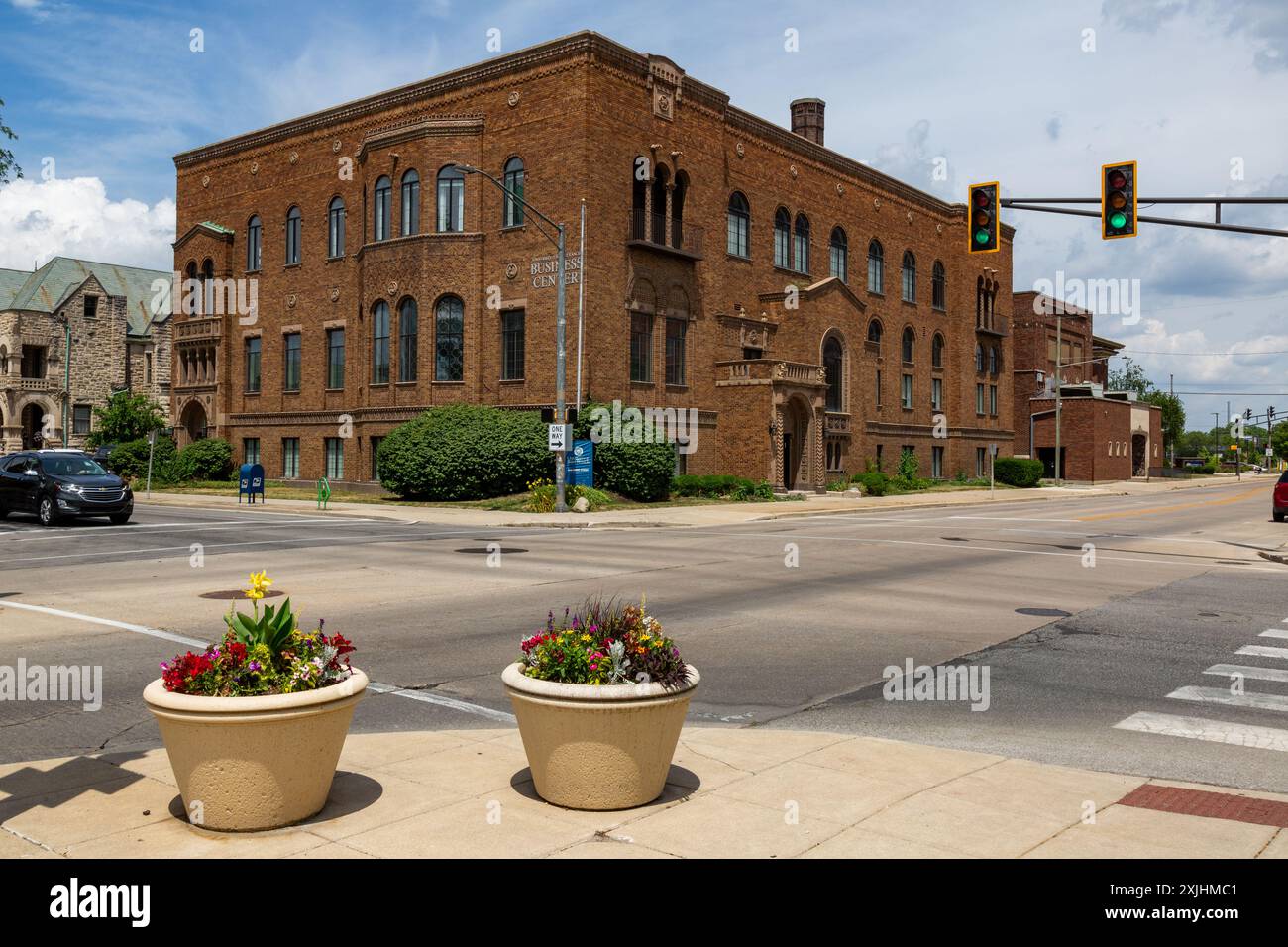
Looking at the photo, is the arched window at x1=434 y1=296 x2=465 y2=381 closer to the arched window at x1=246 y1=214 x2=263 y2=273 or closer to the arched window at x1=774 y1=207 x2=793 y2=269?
the arched window at x1=246 y1=214 x2=263 y2=273

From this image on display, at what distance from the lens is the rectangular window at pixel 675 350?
42406 mm

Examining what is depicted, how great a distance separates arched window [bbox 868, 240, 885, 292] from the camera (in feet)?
186

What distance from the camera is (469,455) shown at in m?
36.1

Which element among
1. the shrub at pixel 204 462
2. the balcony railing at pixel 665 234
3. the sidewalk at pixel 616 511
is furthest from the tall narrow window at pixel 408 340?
the shrub at pixel 204 462

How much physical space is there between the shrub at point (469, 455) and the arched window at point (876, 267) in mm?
25811

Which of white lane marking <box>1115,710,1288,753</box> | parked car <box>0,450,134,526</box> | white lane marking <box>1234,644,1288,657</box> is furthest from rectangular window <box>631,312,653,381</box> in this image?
white lane marking <box>1115,710,1288,753</box>

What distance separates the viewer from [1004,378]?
227 ft

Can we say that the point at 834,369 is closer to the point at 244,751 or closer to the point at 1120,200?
the point at 1120,200

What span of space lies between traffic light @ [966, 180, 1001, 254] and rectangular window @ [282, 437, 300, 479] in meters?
34.7

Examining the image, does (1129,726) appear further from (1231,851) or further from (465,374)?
(465,374)

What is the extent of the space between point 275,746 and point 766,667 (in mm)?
5766

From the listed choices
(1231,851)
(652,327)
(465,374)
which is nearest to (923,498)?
(652,327)

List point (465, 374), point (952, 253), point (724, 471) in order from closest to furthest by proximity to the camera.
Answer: point (465, 374)
point (724, 471)
point (952, 253)
